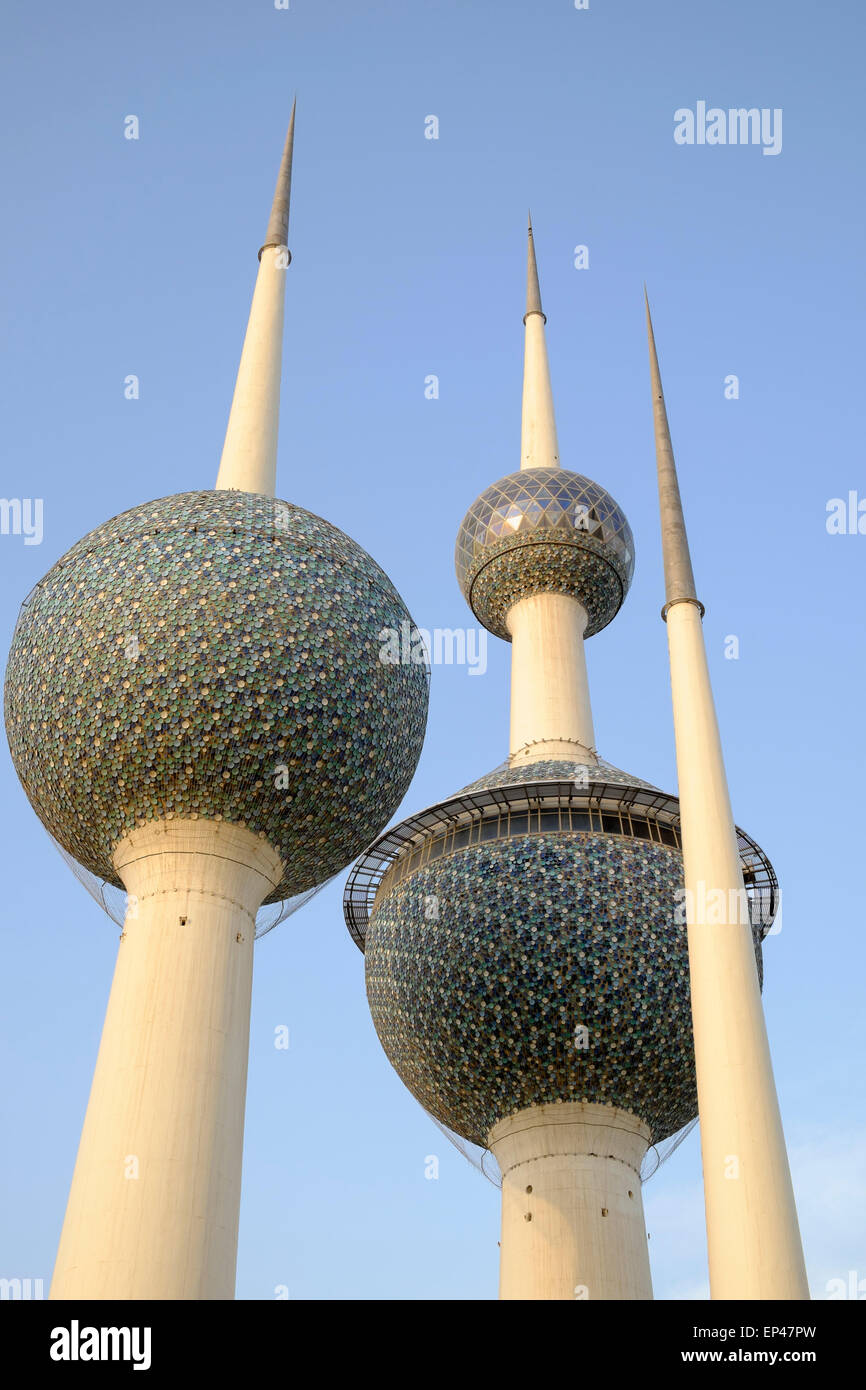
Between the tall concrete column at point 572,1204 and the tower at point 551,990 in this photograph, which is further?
the tower at point 551,990

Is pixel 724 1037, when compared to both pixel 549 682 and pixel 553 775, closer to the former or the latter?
pixel 553 775

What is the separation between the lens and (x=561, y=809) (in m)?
37.8

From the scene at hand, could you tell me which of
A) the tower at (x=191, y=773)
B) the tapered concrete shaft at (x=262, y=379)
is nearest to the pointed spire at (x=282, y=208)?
the tapered concrete shaft at (x=262, y=379)

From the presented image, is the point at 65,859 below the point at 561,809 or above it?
below

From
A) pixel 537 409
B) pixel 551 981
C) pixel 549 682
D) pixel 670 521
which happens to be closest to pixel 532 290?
pixel 537 409

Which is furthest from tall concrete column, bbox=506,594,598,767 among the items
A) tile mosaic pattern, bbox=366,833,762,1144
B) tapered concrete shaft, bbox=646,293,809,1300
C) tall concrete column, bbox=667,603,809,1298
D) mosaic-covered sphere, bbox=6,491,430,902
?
tall concrete column, bbox=667,603,809,1298

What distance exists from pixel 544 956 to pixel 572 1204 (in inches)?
229

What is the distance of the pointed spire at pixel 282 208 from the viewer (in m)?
36.8

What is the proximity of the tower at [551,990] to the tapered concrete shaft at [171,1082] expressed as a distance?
37.2 feet

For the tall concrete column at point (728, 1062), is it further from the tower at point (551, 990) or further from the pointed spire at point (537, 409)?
the pointed spire at point (537, 409)
